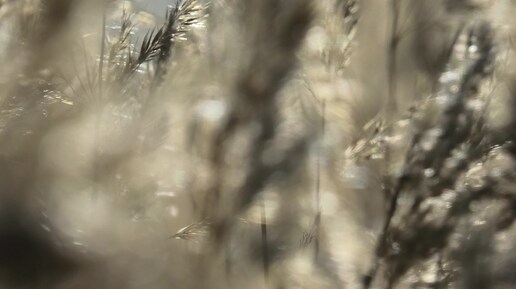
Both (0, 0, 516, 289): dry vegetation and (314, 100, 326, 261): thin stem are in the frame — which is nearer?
(0, 0, 516, 289): dry vegetation

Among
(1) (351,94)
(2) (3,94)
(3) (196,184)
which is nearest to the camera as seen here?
(2) (3,94)

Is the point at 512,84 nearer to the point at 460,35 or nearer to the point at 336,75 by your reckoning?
the point at 460,35

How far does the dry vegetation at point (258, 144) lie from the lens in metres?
0.53

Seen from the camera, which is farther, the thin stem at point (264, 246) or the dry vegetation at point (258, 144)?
the thin stem at point (264, 246)

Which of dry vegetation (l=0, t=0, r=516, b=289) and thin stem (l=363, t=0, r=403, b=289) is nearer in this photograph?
dry vegetation (l=0, t=0, r=516, b=289)

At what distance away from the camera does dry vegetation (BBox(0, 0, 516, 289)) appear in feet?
1.72

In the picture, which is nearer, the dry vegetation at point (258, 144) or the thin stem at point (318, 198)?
the dry vegetation at point (258, 144)

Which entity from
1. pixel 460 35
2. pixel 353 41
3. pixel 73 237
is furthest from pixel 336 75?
pixel 73 237

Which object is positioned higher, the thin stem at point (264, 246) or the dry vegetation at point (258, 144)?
the dry vegetation at point (258, 144)

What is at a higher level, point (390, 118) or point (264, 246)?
point (390, 118)

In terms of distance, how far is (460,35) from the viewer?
75cm

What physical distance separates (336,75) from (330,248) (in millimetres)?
161

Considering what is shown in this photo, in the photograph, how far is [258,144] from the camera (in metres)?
0.64

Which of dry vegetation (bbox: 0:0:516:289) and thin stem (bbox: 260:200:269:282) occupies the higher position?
dry vegetation (bbox: 0:0:516:289)
